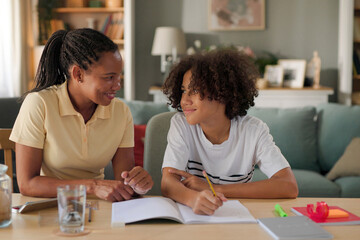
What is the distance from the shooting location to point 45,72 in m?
1.64

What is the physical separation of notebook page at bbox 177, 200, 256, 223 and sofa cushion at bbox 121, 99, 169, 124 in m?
2.00

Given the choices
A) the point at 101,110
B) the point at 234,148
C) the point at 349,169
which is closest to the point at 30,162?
the point at 101,110

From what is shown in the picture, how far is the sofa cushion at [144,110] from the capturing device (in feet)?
10.8

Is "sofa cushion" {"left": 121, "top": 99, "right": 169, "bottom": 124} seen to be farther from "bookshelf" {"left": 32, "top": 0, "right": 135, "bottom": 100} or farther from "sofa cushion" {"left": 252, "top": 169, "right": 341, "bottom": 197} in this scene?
"bookshelf" {"left": 32, "top": 0, "right": 135, "bottom": 100}

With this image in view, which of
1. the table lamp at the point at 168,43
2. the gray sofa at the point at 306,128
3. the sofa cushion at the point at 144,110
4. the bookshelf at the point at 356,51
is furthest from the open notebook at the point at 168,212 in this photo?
the bookshelf at the point at 356,51

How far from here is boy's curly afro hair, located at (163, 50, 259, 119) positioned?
1.62m

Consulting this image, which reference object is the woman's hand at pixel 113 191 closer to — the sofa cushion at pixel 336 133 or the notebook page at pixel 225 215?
the notebook page at pixel 225 215

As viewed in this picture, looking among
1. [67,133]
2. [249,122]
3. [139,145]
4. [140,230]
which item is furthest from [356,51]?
[140,230]

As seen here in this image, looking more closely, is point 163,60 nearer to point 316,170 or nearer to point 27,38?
point 27,38

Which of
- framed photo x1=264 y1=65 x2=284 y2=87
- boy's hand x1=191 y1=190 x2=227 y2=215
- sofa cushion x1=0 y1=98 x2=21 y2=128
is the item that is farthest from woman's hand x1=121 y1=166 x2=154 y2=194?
framed photo x1=264 y1=65 x2=284 y2=87

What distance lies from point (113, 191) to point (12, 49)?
10.5ft

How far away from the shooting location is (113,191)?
1348 mm

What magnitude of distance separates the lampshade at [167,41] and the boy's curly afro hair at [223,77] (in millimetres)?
2957

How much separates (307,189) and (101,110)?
1680 millimetres
